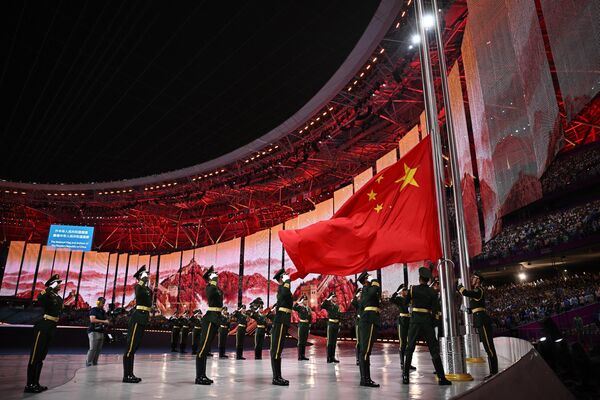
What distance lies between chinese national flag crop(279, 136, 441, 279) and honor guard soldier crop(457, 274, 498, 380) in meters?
1.74

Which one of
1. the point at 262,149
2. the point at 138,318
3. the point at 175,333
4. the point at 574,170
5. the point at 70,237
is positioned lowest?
the point at 175,333

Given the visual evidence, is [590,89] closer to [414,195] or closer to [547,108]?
[547,108]

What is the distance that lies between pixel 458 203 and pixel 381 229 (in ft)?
5.70

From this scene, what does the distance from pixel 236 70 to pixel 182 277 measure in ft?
69.8

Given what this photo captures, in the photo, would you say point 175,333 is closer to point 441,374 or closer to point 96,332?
point 96,332

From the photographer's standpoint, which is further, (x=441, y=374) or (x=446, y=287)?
→ (x=441, y=374)

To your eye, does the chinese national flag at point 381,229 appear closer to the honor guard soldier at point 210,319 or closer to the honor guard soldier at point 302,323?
the honor guard soldier at point 210,319

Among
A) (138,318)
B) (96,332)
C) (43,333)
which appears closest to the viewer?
(43,333)

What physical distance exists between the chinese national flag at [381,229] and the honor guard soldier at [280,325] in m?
1.28

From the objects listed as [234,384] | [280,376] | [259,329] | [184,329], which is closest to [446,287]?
[280,376]

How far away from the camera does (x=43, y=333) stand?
5719 mm

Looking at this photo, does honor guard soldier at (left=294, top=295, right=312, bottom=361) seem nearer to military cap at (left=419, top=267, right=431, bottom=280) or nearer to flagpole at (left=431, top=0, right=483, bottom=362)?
flagpole at (left=431, top=0, right=483, bottom=362)

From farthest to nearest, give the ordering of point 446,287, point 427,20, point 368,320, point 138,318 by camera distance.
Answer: point 427,20 → point 138,318 → point 368,320 → point 446,287

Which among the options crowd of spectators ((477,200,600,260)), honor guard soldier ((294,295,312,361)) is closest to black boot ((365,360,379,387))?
honor guard soldier ((294,295,312,361))
